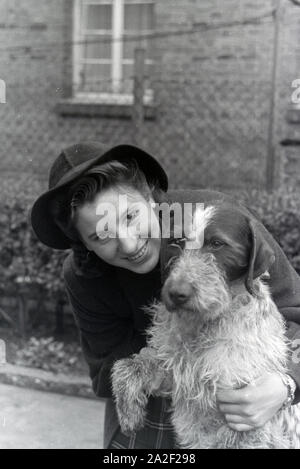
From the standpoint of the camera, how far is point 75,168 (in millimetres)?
2010

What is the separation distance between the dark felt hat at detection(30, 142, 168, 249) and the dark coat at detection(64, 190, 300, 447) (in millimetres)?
140

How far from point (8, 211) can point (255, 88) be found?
346cm

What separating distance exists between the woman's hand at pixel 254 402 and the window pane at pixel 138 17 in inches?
248

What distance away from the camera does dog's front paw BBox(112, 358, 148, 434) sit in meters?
2.11

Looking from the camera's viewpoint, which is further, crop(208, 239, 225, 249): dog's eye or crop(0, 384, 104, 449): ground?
crop(0, 384, 104, 449): ground

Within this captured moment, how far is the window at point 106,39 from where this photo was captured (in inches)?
299

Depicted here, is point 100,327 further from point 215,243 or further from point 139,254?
point 215,243

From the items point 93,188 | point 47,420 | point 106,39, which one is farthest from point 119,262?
point 106,39

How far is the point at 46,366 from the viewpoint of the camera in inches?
175

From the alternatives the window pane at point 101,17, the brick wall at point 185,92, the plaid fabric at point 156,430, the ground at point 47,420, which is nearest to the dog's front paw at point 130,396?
the plaid fabric at point 156,430

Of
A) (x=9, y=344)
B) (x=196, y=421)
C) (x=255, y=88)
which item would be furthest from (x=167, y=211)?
(x=255, y=88)

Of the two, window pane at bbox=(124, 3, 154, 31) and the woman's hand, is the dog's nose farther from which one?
window pane at bbox=(124, 3, 154, 31)

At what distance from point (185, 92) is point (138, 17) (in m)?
1.20

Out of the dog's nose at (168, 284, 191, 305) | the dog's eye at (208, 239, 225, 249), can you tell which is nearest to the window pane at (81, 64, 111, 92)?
the dog's eye at (208, 239, 225, 249)
